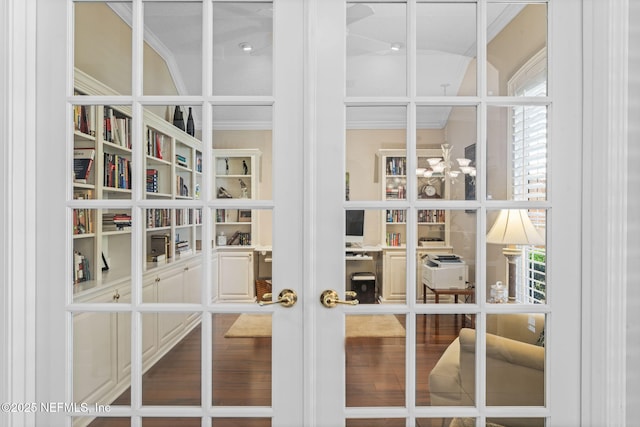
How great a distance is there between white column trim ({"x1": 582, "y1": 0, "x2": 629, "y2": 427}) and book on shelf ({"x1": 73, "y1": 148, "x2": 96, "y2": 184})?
1648 mm

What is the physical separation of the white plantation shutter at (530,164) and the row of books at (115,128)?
4.26ft

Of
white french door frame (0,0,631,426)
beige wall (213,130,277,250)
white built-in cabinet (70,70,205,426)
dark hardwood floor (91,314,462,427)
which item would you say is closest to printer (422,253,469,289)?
dark hardwood floor (91,314,462,427)

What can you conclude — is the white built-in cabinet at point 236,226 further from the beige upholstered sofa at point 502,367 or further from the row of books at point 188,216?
the beige upholstered sofa at point 502,367

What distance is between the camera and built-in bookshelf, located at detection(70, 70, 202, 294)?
1.37 metres

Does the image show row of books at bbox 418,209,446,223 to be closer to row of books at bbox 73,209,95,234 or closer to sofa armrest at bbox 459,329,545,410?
sofa armrest at bbox 459,329,545,410

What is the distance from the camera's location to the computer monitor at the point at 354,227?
1.37 meters

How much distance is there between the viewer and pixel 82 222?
54.1 inches

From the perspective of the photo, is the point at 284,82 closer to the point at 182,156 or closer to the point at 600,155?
the point at 182,156

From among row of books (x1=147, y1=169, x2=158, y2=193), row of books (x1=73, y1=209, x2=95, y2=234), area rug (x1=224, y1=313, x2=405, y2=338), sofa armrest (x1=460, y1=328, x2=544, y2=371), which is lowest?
sofa armrest (x1=460, y1=328, x2=544, y2=371)

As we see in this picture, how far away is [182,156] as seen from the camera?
4.51 feet

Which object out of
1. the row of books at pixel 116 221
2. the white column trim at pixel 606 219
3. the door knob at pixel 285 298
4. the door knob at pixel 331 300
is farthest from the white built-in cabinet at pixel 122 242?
the white column trim at pixel 606 219

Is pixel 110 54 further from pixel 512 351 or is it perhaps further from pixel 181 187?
pixel 512 351

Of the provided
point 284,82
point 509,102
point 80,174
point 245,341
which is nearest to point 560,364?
point 509,102

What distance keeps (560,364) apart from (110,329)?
4.92 ft
